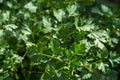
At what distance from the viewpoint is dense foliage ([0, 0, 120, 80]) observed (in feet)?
7.39

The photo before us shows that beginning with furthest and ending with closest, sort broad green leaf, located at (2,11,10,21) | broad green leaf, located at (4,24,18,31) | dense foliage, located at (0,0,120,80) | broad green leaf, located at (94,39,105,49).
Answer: broad green leaf, located at (2,11,10,21) → broad green leaf, located at (4,24,18,31) → broad green leaf, located at (94,39,105,49) → dense foliage, located at (0,0,120,80)

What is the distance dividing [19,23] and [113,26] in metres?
0.83

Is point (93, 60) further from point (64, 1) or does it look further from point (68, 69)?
point (64, 1)

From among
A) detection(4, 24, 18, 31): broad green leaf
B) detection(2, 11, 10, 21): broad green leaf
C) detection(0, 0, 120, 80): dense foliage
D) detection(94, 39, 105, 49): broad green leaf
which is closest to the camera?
detection(0, 0, 120, 80): dense foliage

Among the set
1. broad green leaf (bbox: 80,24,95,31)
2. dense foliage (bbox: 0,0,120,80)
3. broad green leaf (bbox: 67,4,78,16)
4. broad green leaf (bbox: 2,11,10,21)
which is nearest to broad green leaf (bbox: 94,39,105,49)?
dense foliage (bbox: 0,0,120,80)

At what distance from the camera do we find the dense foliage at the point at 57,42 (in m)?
2.25

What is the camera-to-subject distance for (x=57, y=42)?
2.31 metres

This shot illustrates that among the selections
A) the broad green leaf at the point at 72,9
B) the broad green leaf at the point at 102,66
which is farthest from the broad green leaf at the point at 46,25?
the broad green leaf at the point at 102,66

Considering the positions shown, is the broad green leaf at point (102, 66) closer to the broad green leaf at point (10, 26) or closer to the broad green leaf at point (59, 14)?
the broad green leaf at point (59, 14)

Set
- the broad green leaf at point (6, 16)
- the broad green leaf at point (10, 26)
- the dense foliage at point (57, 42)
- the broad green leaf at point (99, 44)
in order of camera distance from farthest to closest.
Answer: the broad green leaf at point (6, 16) → the broad green leaf at point (10, 26) → the broad green leaf at point (99, 44) → the dense foliage at point (57, 42)

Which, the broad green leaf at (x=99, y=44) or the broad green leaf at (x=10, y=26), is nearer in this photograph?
the broad green leaf at (x=99, y=44)

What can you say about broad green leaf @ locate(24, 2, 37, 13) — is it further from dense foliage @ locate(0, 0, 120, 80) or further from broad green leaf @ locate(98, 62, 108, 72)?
broad green leaf @ locate(98, 62, 108, 72)

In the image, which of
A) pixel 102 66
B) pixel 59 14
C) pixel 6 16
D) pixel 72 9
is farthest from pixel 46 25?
pixel 102 66

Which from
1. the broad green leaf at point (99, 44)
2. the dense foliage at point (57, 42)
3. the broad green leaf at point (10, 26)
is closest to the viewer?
the dense foliage at point (57, 42)
